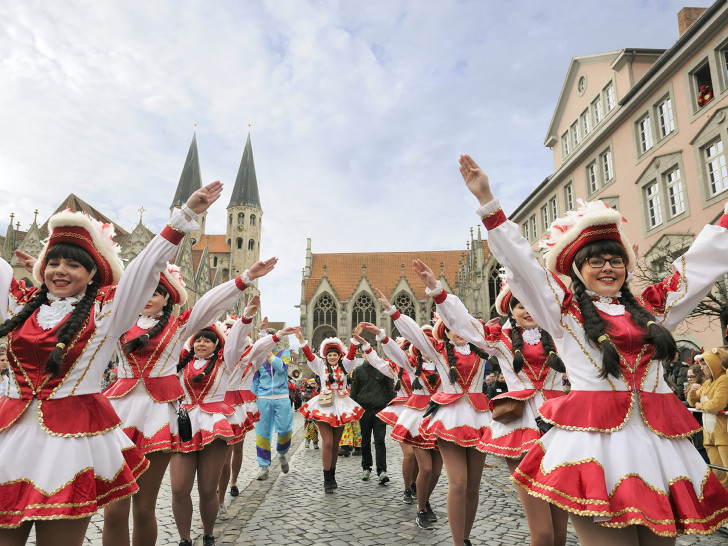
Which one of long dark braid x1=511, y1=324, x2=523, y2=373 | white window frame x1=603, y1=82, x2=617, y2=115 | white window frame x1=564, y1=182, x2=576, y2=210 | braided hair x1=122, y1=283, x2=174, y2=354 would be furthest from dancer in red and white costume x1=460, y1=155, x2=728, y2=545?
white window frame x1=564, y1=182, x2=576, y2=210

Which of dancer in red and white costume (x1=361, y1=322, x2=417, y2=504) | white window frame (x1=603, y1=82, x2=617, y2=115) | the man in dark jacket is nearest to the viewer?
A: dancer in red and white costume (x1=361, y1=322, x2=417, y2=504)

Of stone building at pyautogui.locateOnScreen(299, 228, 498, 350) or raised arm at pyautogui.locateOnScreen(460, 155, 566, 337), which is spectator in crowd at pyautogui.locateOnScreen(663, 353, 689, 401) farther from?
stone building at pyautogui.locateOnScreen(299, 228, 498, 350)

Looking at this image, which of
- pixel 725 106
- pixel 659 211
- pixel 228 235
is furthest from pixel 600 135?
pixel 228 235

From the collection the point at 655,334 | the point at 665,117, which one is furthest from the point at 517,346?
the point at 665,117

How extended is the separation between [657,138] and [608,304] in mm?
19688

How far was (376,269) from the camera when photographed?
59.2 m

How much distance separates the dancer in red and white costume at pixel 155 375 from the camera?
3.82 meters

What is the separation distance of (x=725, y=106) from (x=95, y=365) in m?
18.5

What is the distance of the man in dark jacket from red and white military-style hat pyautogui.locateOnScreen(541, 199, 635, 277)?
6.23 metres

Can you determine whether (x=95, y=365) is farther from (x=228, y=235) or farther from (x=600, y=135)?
(x=228, y=235)

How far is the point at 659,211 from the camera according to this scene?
19016 mm

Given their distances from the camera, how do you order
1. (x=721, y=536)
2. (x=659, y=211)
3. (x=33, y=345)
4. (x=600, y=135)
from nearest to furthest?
1. (x=33, y=345)
2. (x=721, y=536)
3. (x=659, y=211)
4. (x=600, y=135)

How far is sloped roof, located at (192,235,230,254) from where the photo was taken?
74188 mm

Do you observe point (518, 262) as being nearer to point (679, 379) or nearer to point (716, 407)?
point (716, 407)
